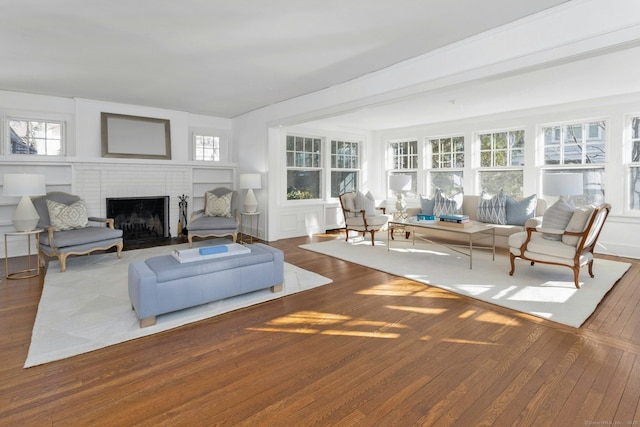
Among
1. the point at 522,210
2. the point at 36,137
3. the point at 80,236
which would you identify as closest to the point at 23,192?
the point at 80,236

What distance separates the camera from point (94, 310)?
3227 mm

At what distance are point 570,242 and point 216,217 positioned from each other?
5.40m

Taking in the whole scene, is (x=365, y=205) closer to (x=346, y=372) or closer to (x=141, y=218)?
(x=141, y=218)

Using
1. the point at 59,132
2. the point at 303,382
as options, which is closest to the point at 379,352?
the point at 303,382

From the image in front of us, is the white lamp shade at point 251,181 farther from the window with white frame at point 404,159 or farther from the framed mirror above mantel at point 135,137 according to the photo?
the window with white frame at point 404,159

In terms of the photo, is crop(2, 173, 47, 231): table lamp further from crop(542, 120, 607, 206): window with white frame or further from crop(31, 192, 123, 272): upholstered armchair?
crop(542, 120, 607, 206): window with white frame

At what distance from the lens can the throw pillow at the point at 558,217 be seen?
13.3 feet

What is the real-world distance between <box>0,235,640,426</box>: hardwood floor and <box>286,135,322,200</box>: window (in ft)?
15.4

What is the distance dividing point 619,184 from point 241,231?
705cm

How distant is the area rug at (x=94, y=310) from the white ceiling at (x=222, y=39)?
265 centimetres

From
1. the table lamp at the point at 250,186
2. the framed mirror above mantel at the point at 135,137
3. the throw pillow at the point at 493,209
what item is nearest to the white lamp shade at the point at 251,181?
the table lamp at the point at 250,186

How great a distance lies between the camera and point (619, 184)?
5516 mm

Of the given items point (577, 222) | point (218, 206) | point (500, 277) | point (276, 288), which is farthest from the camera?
point (218, 206)

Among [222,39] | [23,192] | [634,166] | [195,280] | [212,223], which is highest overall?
[222,39]
